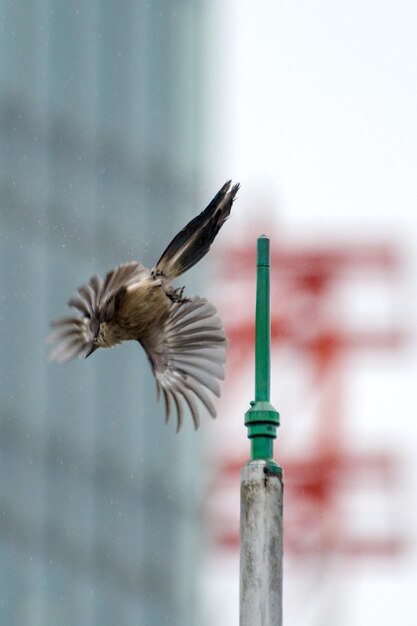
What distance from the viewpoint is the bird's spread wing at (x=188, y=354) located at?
1033 cm

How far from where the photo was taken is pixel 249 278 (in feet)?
96.6

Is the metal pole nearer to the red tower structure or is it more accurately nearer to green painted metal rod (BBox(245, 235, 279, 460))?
green painted metal rod (BBox(245, 235, 279, 460))

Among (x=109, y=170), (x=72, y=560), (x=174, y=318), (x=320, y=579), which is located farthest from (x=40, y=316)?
(x=174, y=318)

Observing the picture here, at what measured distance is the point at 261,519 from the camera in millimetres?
7629

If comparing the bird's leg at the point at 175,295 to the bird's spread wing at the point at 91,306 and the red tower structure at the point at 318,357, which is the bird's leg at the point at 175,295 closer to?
the bird's spread wing at the point at 91,306

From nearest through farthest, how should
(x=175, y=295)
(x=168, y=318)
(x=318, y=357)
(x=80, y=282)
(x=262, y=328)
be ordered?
1. (x=262, y=328)
2. (x=175, y=295)
3. (x=168, y=318)
4. (x=318, y=357)
5. (x=80, y=282)

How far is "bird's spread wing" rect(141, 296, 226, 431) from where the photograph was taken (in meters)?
10.3

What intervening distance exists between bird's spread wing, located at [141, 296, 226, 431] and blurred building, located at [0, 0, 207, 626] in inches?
1486

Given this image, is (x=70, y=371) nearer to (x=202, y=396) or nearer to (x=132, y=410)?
(x=132, y=410)

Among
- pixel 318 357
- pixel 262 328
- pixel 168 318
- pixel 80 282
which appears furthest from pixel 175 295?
pixel 80 282

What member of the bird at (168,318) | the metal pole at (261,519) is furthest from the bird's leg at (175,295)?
the metal pole at (261,519)

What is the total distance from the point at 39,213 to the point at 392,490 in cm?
3285

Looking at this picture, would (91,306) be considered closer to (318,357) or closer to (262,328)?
(262,328)

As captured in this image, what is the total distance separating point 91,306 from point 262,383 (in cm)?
245
